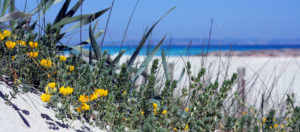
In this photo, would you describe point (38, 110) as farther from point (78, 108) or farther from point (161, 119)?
point (161, 119)

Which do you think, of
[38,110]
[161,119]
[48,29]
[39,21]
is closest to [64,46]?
[39,21]

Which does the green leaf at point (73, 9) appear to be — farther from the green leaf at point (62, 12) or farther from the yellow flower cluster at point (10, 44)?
the yellow flower cluster at point (10, 44)

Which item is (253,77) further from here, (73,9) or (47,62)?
(47,62)

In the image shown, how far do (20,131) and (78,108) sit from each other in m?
0.31

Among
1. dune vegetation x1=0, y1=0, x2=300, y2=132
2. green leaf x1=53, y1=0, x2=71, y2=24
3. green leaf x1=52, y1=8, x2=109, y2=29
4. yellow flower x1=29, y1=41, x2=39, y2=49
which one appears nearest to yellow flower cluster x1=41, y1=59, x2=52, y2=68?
dune vegetation x1=0, y1=0, x2=300, y2=132

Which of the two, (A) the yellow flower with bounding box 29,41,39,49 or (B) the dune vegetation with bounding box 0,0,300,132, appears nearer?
(B) the dune vegetation with bounding box 0,0,300,132

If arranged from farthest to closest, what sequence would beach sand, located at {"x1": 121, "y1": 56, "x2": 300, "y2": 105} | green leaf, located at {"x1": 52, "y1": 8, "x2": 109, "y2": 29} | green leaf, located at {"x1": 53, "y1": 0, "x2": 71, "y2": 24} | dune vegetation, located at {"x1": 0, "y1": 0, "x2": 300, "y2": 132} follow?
1. beach sand, located at {"x1": 121, "y1": 56, "x2": 300, "y2": 105}
2. green leaf, located at {"x1": 53, "y1": 0, "x2": 71, "y2": 24}
3. green leaf, located at {"x1": 52, "y1": 8, "x2": 109, "y2": 29}
4. dune vegetation, located at {"x1": 0, "y1": 0, "x2": 300, "y2": 132}

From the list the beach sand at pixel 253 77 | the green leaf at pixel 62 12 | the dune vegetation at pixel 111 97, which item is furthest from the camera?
the beach sand at pixel 253 77

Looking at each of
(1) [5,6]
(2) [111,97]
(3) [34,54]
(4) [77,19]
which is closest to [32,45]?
(3) [34,54]

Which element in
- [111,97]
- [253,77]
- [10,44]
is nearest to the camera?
[111,97]

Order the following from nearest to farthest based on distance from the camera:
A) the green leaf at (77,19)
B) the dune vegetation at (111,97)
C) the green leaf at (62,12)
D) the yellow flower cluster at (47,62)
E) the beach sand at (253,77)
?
1. the dune vegetation at (111,97)
2. the yellow flower cluster at (47,62)
3. the green leaf at (77,19)
4. the green leaf at (62,12)
5. the beach sand at (253,77)

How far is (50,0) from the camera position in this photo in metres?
2.79

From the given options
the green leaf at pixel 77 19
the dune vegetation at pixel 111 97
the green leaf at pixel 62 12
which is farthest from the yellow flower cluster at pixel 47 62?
the green leaf at pixel 62 12

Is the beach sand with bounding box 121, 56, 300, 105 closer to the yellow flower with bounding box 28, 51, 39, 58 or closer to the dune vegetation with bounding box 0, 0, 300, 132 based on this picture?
the dune vegetation with bounding box 0, 0, 300, 132
